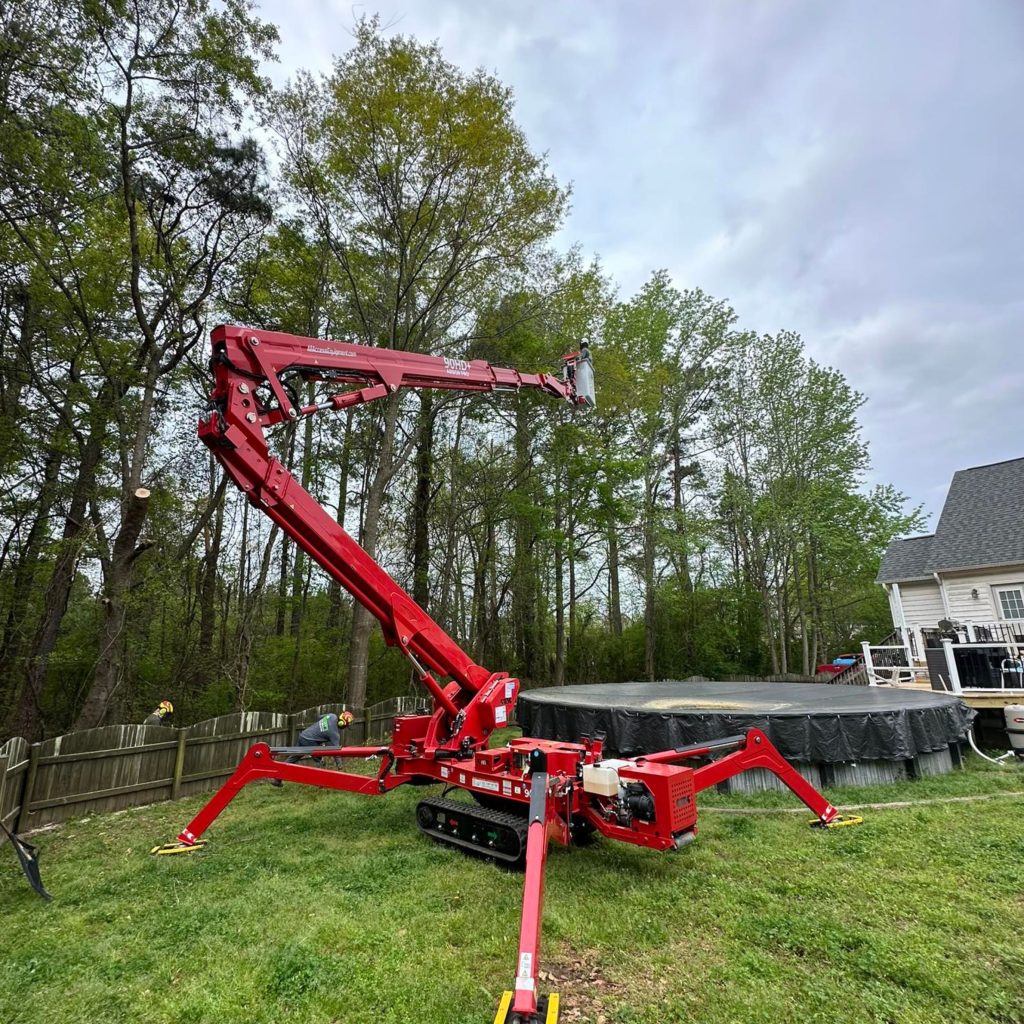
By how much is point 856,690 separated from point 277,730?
10.3 m

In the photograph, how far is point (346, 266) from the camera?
12000 mm

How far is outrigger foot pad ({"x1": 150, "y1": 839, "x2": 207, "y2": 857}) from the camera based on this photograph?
5410 millimetres

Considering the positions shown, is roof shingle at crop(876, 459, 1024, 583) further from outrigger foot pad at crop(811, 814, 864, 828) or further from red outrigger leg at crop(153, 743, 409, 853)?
red outrigger leg at crop(153, 743, 409, 853)

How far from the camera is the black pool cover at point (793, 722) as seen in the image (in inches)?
279

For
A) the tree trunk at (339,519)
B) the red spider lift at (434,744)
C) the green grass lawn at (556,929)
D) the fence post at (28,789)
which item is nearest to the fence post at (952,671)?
the green grass lawn at (556,929)

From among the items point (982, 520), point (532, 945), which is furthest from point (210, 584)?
point (982, 520)

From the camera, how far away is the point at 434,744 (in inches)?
230

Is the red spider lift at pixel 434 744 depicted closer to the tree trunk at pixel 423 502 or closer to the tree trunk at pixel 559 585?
the tree trunk at pixel 423 502

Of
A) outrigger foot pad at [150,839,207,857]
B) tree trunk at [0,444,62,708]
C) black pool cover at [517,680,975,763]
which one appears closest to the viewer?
outrigger foot pad at [150,839,207,857]

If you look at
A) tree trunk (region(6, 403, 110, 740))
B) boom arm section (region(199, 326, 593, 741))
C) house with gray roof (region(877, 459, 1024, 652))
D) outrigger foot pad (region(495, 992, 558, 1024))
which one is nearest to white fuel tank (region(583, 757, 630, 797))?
outrigger foot pad (region(495, 992, 558, 1024))

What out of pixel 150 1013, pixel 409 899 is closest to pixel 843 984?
pixel 409 899

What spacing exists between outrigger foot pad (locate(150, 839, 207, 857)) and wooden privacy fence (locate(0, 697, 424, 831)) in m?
1.72

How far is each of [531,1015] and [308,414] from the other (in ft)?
15.8

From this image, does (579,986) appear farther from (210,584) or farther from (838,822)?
(210,584)
